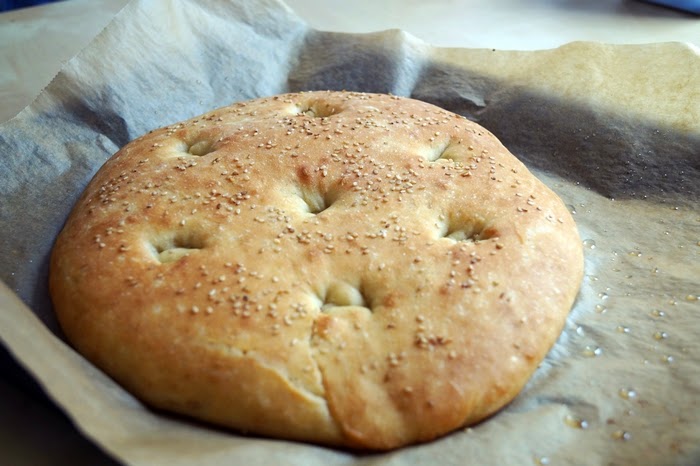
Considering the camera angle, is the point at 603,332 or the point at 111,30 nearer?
the point at 603,332

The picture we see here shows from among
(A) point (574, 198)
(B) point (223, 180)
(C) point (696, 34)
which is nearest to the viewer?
(B) point (223, 180)

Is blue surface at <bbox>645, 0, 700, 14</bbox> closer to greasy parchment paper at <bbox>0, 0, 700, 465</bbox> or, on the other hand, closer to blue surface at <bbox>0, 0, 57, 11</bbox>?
greasy parchment paper at <bbox>0, 0, 700, 465</bbox>

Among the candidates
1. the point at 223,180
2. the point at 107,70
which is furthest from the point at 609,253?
the point at 107,70

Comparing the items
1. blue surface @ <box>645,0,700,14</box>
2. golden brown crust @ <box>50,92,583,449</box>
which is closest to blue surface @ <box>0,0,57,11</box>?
golden brown crust @ <box>50,92,583,449</box>

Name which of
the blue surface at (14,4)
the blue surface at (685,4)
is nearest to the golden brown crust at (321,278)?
the blue surface at (685,4)

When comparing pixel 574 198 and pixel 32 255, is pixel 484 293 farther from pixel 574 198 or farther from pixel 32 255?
pixel 32 255

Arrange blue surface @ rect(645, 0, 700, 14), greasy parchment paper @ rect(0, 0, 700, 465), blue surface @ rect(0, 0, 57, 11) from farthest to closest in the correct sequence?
blue surface @ rect(0, 0, 57, 11) < blue surface @ rect(645, 0, 700, 14) < greasy parchment paper @ rect(0, 0, 700, 465)

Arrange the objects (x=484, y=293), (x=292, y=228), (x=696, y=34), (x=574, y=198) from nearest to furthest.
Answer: (x=484, y=293)
(x=292, y=228)
(x=574, y=198)
(x=696, y=34)
